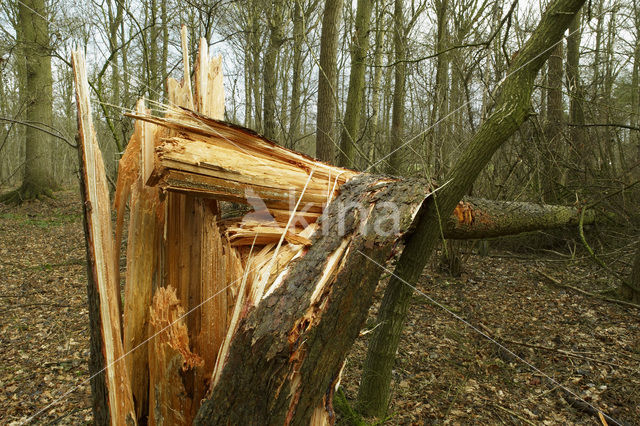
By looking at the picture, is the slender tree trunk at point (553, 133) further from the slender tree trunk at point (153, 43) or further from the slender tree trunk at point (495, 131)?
the slender tree trunk at point (153, 43)

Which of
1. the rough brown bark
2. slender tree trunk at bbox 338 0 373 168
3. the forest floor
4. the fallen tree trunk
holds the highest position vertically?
slender tree trunk at bbox 338 0 373 168

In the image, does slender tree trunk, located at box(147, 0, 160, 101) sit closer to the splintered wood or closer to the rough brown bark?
the splintered wood

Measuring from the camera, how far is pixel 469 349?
10.8ft

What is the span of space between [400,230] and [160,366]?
1.12m

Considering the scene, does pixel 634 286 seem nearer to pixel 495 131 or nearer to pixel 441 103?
pixel 441 103

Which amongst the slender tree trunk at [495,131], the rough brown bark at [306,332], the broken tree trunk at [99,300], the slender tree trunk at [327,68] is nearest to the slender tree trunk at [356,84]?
the slender tree trunk at [327,68]

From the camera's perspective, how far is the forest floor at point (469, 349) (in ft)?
8.25

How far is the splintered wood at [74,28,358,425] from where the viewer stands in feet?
4.52

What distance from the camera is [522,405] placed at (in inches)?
101

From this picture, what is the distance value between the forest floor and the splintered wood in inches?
32.4

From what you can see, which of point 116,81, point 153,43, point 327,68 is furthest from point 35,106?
point 327,68

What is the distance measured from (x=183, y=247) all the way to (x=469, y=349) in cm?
283

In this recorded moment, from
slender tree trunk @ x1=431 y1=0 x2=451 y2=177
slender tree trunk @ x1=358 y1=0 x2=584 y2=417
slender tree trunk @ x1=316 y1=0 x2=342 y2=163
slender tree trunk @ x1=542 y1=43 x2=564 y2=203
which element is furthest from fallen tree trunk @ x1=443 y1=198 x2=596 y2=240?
slender tree trunk @ x1=316 y1=0 x2=342 y2=163

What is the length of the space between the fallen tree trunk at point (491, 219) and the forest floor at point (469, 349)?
1.74ft
